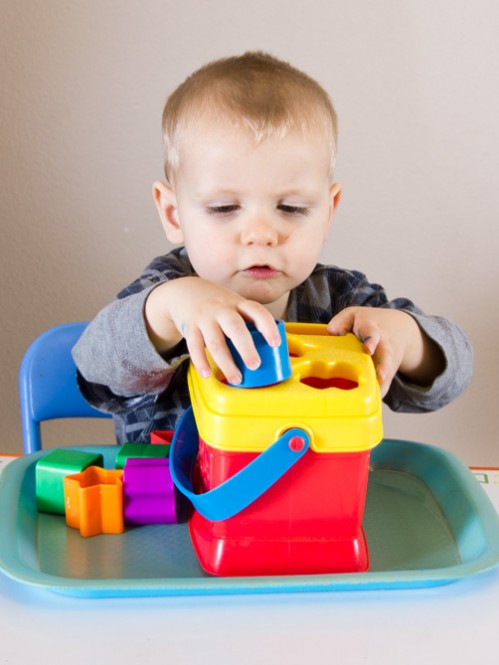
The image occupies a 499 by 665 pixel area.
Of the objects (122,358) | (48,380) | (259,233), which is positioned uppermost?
(259,233)

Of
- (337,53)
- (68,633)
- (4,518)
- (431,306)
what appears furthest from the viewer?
(431,306)

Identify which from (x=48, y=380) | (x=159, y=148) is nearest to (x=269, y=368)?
(x=48, y=380)

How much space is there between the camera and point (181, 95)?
2.48 feet

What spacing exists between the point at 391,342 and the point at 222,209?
179mm

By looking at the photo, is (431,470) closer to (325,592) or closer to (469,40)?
(325,592)

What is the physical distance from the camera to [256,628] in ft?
1.55

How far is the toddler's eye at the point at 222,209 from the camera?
27.0 inches

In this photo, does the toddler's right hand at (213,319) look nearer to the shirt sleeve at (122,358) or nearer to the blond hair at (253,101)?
the shirt sleeve at (122,358)

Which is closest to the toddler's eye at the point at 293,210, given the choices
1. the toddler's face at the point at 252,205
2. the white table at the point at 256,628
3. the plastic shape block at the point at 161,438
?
the toddler's face at the point at 252,205

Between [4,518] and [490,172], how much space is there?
94 centimetres

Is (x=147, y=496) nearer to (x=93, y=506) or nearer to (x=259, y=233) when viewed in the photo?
(x=93, y=506)

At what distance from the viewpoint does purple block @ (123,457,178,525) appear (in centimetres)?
60

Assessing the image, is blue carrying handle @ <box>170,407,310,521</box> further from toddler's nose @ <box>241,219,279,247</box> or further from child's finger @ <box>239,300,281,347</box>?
toddler's nose @ <box>241,219,279,247</box>

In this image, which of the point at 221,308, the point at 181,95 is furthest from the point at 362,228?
the point at 221,308
